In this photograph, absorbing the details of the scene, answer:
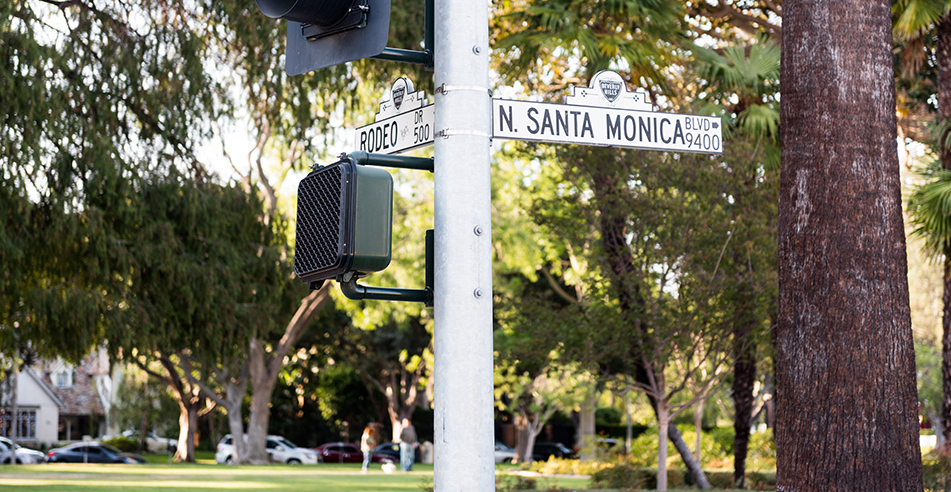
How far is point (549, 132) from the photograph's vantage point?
3.74 meters

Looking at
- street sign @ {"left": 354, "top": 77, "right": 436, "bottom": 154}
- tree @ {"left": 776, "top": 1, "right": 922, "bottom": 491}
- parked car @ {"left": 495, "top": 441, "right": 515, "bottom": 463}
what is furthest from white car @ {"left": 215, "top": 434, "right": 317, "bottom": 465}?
street sign @ {"left": 354, "top": 77, "right": 436, "bottom": 154}

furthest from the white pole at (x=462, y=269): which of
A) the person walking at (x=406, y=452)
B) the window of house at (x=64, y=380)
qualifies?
the window of house at (x=64, y=380)

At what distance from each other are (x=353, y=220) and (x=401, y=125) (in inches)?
38.4

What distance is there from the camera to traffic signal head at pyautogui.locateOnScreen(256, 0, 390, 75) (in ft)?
10.8

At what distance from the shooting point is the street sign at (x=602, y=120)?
3.67m

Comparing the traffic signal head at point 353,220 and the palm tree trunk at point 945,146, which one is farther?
the palm tree trunk at point 945,146

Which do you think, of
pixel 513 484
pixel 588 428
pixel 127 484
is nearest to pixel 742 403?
pixel 513 484

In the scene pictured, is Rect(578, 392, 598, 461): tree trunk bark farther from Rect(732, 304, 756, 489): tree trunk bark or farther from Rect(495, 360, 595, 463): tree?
Rect(732, 304, 756, 489): tree trunk bark

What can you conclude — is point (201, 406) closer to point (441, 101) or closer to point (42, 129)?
point (42, 129)

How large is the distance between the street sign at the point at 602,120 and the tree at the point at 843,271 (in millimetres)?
2358

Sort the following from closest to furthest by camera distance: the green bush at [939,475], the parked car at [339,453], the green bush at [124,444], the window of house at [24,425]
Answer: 1. the green bush at [939,475]
2. the parked car at [339,453]
3. the green bush at [124,444]
4. the window of house at [24,425]

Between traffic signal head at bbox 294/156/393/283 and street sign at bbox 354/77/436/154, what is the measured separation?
0.55 metres

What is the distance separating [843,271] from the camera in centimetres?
594

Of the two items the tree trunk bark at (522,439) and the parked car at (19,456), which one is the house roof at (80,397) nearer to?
the parked car at (19,456)
